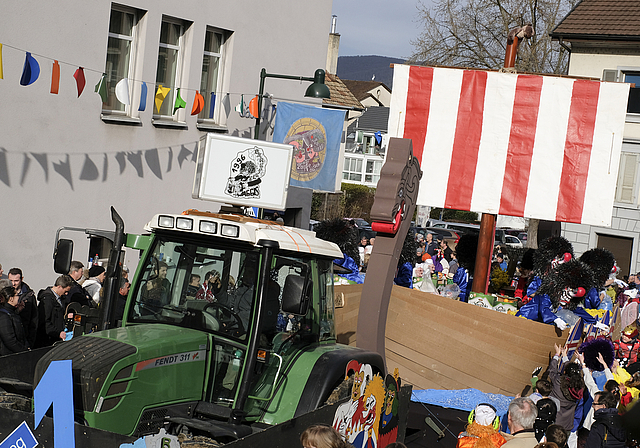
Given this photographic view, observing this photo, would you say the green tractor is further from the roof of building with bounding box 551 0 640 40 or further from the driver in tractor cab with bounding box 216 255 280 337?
the roof of building with bounding box 551 0 640 40

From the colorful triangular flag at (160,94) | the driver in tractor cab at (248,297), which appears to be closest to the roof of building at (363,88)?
the colorful triangular flag at (160,94)

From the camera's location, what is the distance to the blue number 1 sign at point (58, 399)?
3951mm

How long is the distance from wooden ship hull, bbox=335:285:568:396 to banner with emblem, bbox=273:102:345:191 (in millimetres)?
4818

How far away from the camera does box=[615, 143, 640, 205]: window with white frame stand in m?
25.9

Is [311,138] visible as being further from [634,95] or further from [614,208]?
[634,95]

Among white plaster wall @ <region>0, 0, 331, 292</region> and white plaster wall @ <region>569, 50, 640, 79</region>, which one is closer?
white plaster wall @ <region>0, 0, 331, 292</region>

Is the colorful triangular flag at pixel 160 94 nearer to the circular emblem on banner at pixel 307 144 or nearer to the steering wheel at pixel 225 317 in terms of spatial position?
the circular emblem on banner at pixel 307 144

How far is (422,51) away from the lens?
106 ft

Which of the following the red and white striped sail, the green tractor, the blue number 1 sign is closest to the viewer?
the blue number 1 sign

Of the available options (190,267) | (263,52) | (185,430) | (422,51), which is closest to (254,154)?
(190,267)

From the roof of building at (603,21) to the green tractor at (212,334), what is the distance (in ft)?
77.6

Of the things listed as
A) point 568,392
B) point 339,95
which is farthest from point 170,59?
point 339,95

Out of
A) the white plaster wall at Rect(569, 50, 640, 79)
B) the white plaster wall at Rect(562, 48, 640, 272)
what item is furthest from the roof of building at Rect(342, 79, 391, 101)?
the white plaster wall at Rect(562, 48, 640, 272)

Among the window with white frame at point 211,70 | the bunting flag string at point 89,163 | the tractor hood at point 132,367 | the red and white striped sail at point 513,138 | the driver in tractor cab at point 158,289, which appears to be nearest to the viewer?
the tractor hood at point 132,367
